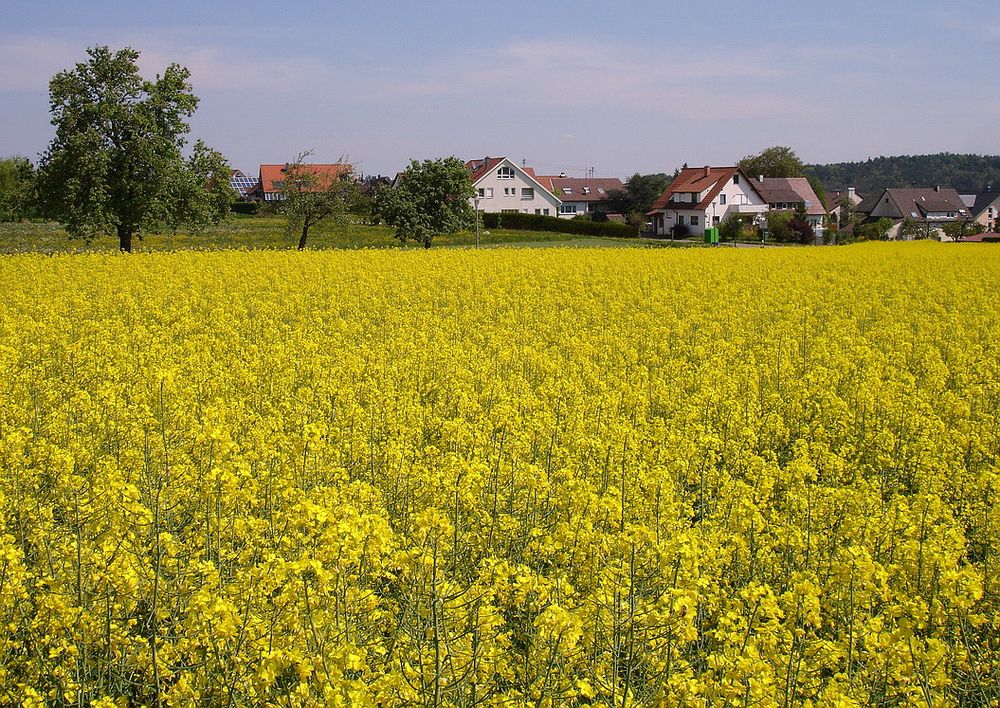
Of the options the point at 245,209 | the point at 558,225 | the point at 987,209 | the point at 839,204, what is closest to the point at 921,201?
the point at 839,204

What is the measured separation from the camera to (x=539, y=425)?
8.70 meters

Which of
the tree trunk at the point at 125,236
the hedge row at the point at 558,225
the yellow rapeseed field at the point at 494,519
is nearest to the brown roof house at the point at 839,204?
the hedge row at the point at 558,225

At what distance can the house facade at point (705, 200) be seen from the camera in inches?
3376

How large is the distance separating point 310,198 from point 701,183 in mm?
51748

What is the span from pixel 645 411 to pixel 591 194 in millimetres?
111283

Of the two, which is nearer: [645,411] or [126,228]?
[645,411]

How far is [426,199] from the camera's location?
4931 centimetres

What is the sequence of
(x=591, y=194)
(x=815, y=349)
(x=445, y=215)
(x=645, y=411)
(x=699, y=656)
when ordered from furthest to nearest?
(x=591, y=194) < (x=445, y=215) < (x=815, y=349) < (x=645, y=411) < (x=699, y=656)

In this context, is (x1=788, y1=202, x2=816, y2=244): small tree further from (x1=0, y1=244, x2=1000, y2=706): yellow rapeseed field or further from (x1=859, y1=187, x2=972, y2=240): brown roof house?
(x1=0, y1=244, x2=1000, y2=706): yellow rapeseed field

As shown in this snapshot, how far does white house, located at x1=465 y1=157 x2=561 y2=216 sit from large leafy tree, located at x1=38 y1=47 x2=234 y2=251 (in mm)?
53904

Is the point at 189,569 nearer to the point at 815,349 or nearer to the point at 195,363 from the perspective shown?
the point at 195,363

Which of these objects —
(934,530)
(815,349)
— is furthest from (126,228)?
(934,530)

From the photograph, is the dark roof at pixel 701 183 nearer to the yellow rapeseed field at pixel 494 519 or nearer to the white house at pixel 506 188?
the white house at pixel 506 188

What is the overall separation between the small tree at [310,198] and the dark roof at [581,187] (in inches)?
2769
